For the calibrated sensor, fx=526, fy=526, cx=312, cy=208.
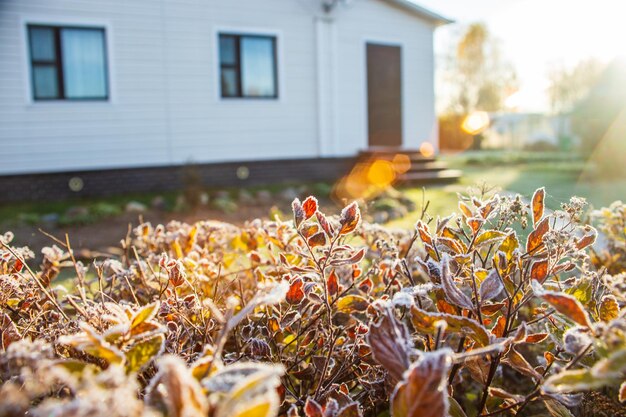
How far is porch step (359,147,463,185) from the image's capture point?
41.3 feet

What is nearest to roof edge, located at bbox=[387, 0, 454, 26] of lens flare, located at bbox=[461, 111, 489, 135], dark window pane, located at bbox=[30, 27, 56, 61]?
dark window pane, located at bbox=[30, 27, 56, 61]

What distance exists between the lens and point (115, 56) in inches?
429

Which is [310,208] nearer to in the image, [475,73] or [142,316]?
[142,316]

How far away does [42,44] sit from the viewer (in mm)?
10516

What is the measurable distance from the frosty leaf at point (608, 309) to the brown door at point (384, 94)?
12.9 meters

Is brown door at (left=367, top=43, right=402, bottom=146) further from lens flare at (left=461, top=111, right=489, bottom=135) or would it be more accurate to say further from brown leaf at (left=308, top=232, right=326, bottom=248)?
lens flare at (left=461, top=111, right=489, bottom=135)

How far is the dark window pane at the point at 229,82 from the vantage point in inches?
477

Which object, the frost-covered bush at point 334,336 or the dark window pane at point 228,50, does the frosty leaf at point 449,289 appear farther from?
the dark window pane at point 228,50

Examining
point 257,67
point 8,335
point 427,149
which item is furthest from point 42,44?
point 8,335

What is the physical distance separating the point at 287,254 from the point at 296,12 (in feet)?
38.2

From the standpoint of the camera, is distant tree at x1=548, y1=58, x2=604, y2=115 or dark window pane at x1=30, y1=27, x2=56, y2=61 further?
distant tree at x1=548, y1=58, x2=604, y2=115

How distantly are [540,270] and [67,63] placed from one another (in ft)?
37.3

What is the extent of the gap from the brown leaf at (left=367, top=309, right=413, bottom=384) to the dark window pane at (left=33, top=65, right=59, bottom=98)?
1133cm

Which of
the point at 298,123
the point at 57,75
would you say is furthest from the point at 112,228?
the point at 298,123
